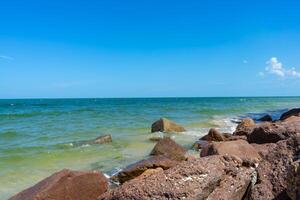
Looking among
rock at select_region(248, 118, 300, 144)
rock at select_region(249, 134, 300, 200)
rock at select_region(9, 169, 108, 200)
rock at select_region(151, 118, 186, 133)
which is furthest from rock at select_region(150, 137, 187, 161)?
rock at select_region(151, 118, 186, 133)

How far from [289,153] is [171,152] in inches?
252

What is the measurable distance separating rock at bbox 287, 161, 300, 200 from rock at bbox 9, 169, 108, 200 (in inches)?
141

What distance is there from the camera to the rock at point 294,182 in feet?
13.1

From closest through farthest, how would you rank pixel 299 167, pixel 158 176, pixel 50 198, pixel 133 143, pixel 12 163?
pixel 299 167 < pixel 158 176 < pixel 50 198 < pixel 12 163 < pixel 133 143

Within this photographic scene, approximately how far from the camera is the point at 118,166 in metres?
10.5

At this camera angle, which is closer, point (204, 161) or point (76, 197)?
point (204, 161)

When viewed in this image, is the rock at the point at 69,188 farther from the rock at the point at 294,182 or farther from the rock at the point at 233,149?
the rock at the point at 294,182

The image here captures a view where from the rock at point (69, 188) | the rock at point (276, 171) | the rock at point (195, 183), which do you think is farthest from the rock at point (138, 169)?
the rock at point (276, 171)

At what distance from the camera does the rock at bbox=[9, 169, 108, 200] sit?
6.24 meters

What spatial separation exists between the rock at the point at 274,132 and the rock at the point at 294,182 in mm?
4189

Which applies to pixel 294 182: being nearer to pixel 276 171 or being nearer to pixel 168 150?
pixel 276 171

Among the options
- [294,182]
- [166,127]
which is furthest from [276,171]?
[166,127]

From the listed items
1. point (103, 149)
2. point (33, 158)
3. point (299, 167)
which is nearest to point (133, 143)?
point (103, 149)

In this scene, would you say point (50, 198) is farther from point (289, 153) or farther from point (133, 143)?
point (133, 143)
